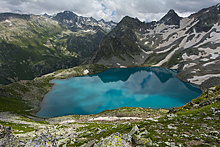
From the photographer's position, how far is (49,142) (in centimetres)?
1201

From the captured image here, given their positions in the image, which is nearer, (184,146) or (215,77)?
(184,146)

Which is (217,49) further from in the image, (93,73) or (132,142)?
(132,142)

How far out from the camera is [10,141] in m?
11.1

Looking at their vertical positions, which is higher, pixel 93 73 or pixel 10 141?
pixel 93 73

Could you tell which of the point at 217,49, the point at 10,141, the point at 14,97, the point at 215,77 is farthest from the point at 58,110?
the point at 217,49

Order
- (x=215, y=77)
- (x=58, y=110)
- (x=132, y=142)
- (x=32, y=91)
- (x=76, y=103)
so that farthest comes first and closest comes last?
(x=215, y=77), (x=32, y=91), (x=76, y=103), (x=58, y=110), (x=132, y=142)

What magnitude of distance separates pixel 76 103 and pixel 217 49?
22806 cm

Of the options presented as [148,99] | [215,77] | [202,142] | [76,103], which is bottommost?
[202,142]

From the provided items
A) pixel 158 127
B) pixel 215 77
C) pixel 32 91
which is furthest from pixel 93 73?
pixel 158 127

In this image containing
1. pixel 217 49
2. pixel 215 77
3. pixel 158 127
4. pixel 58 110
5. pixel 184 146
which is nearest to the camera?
pixel 184 146

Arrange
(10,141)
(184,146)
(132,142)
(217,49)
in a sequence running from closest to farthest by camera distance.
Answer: (184,146) < (10,141) < (132,142) < (217,49)

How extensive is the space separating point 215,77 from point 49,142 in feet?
459

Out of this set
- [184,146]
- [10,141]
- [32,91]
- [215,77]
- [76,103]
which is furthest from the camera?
[215,77]

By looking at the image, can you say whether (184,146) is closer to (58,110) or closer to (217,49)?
(58,110)
